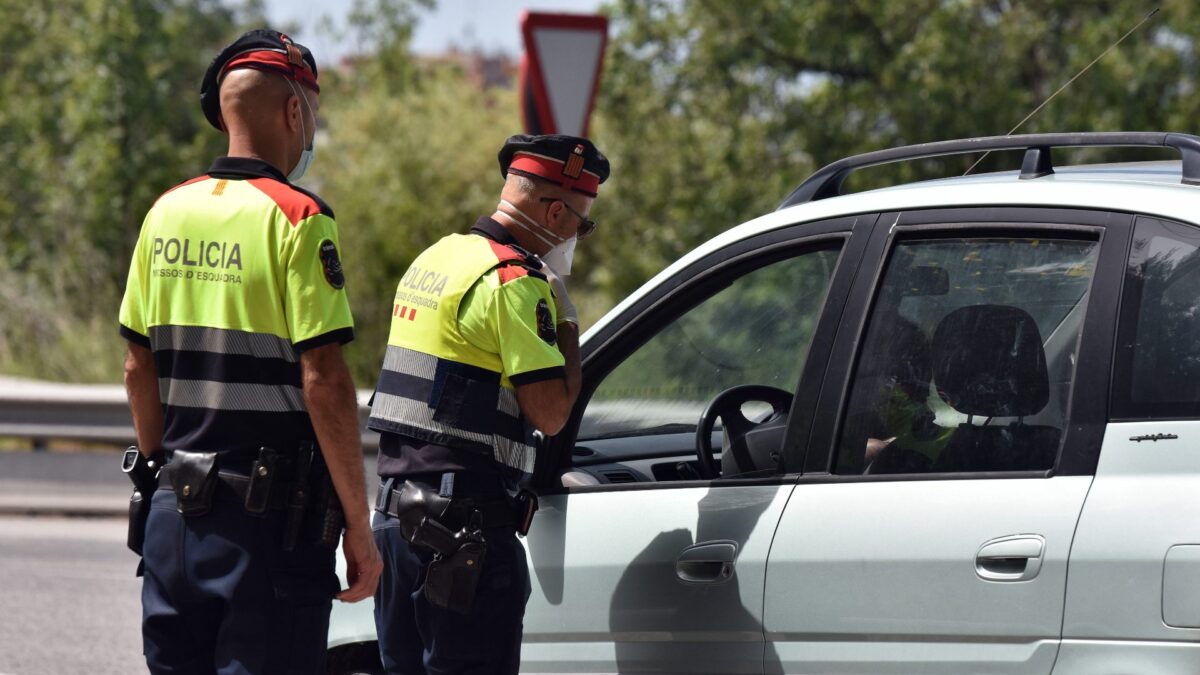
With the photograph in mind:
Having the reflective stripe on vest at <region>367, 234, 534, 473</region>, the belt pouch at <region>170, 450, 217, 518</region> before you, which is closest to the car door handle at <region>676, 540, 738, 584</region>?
the reflective stripe on vest at <region>367, 234, 534, 473</region>

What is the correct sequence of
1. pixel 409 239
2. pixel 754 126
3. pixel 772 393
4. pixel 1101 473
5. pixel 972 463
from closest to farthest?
pixel 1101 473
pixel 972 463
pixel 772 393
pixel 754 126
pixel 409 239

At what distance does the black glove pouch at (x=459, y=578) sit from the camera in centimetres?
310

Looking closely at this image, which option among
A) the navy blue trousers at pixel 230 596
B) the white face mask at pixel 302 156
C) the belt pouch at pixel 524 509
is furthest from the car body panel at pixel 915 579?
the white face mask at pixel 302 156

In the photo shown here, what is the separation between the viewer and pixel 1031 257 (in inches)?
115

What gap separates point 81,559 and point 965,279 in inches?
254

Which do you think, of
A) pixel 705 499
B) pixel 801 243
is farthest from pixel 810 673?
pixel 801 243

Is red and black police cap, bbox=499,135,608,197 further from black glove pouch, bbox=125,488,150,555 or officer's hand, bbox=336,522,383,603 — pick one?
black glove pouch, bbox=125,488,150,555

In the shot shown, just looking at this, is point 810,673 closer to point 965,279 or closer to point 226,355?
point 965,279

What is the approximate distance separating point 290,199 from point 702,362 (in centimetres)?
165

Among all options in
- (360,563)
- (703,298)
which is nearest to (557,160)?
(703,298)

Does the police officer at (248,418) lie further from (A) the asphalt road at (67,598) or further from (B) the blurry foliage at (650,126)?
(B) the blurry foliage at (650,126)

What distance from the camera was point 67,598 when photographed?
23.6 ft

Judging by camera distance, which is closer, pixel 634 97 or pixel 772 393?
pixel 772 393

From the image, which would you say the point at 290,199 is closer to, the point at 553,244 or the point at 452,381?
the point at 452,381
